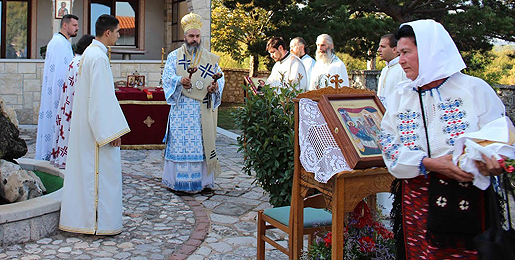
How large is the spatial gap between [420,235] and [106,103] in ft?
9.75

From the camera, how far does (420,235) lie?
2.79 meters

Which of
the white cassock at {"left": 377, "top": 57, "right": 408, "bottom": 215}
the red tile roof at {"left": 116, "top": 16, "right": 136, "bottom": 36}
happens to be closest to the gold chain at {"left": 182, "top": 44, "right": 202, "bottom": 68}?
the white cassock at {"left": 377, "top": 57, "right": 408, "bottom": 215}

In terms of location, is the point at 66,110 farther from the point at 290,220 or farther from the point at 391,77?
the point at 290,220

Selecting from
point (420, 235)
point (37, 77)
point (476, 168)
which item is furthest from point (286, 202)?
point (37, 77)

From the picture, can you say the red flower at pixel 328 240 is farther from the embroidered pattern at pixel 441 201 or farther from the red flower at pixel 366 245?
the embroidered pattern at pixel 441 201

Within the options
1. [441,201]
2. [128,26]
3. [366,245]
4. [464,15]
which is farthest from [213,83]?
[128,26]

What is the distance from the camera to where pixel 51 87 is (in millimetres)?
7859

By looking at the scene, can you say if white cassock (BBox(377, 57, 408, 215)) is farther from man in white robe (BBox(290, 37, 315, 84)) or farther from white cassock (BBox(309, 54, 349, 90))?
man in white robe (BBox(290, 37, 315, 84))

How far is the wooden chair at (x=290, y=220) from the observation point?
382 centimetres

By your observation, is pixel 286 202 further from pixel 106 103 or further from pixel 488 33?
pixel 488 33

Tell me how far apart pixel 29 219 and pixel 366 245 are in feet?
8.95

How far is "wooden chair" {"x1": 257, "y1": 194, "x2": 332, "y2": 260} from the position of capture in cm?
382

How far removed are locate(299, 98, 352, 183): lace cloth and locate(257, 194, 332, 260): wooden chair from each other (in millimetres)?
396

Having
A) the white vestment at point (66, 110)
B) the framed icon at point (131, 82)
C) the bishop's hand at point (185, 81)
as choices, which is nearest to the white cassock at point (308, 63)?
the bishop's hand at point (185, 81)
